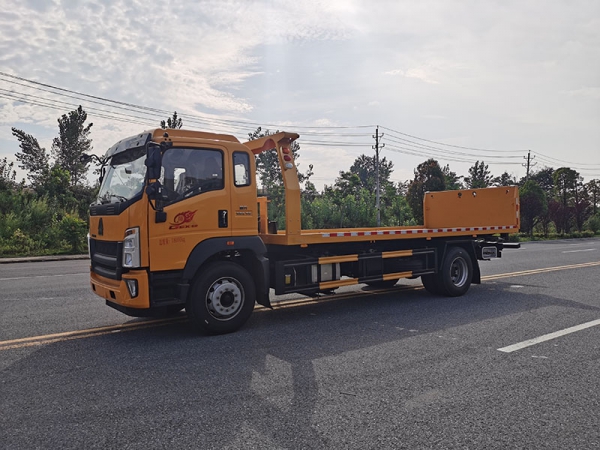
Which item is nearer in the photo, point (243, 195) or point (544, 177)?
point (243, 195)

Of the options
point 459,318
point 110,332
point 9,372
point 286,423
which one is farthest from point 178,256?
point 459,318

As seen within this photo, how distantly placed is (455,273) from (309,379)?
19.0ft

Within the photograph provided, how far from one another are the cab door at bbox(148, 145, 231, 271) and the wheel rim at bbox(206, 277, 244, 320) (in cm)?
56

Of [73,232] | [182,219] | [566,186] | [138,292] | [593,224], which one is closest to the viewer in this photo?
[138,292]

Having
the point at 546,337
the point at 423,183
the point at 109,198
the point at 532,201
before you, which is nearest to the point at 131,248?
the point at 109,198

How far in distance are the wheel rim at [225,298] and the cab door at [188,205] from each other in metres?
0.56

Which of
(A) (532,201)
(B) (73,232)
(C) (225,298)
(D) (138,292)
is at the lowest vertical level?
(C) (225,298)

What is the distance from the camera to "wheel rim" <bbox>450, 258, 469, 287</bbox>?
9.31 metres

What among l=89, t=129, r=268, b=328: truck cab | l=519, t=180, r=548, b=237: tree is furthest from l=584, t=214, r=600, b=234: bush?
l=89, t=129, r=268, b=328: truck cab

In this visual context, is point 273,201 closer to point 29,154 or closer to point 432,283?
point 432,283

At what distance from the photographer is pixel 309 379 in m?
4.48

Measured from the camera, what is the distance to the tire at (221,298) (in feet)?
19.6

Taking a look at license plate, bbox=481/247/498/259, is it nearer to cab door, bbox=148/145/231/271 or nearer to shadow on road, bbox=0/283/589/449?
shadow on road, bbox=0/283/589/449

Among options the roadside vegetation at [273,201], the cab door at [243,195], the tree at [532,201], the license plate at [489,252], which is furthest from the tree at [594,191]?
→ the cab door at [243,195]
